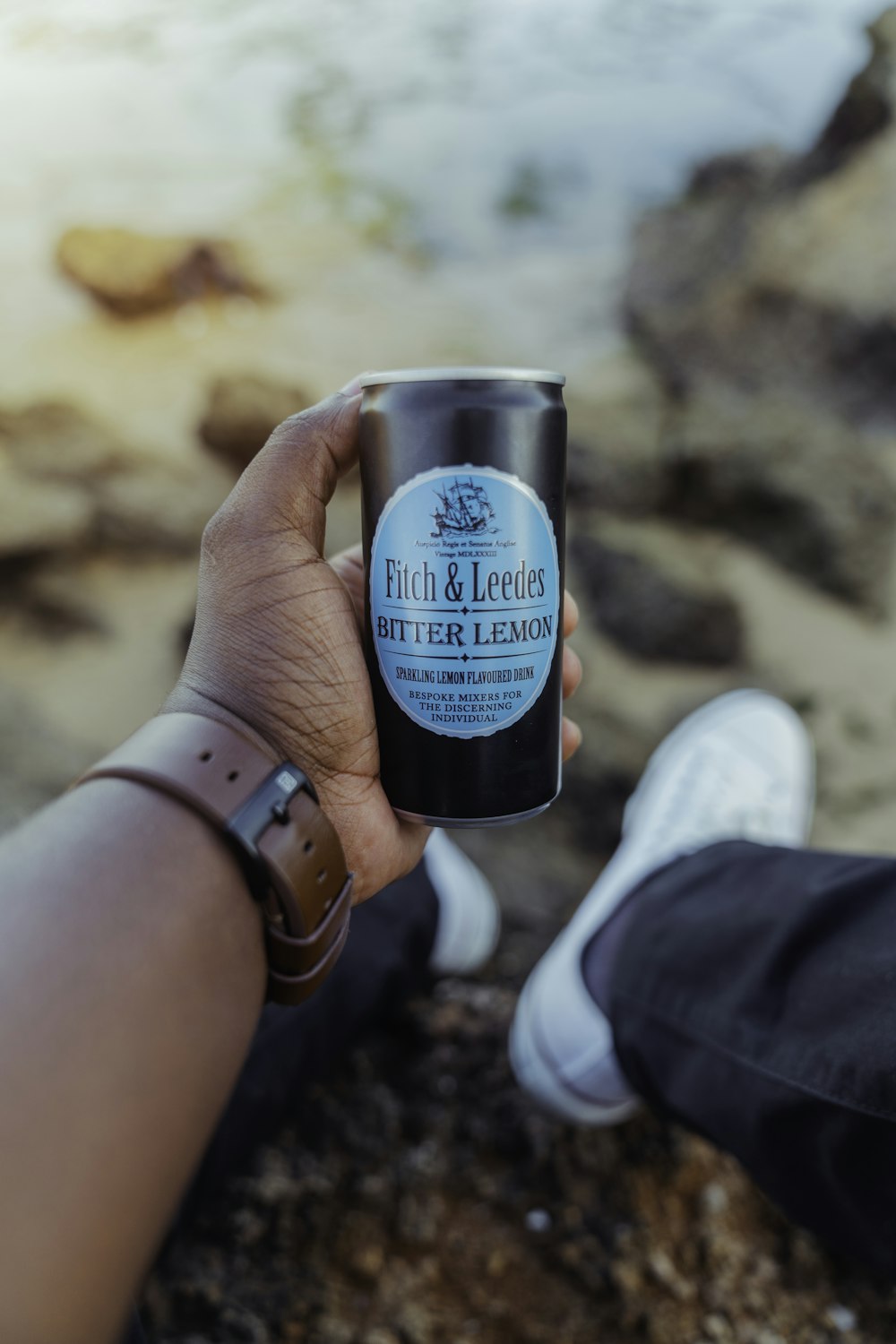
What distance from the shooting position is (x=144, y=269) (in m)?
2.83

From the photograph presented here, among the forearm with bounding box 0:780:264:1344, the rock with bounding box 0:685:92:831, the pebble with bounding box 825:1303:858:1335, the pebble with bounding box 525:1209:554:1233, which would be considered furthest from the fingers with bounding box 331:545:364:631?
the pebble with bounding box 825:1303:858:1335

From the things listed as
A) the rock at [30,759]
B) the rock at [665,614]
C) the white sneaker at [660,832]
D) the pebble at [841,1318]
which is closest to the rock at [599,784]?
the white sneaker at [660,832]

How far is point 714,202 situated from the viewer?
309 cm

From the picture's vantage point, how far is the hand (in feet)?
3.26

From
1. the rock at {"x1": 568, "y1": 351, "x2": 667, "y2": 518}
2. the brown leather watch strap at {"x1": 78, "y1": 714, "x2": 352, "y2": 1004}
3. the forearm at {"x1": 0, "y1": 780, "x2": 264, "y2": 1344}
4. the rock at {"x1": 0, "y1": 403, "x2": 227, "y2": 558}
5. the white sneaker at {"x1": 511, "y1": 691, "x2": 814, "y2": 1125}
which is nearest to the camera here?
the forearm at {"x1": 0, "y1": 780, "x2": 264, "y2": 1344}

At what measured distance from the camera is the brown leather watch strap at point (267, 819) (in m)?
0.80

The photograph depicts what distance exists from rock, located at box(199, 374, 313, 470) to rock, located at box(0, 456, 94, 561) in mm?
408

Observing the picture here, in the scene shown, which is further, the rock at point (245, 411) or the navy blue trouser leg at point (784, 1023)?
the rock at point (245, 411)

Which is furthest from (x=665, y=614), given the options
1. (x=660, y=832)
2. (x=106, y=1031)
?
(x=106, y=1031)

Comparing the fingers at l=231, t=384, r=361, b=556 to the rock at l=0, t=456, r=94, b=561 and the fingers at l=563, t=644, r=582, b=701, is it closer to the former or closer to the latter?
the fingers at l=563, t=644, r=582, b=701

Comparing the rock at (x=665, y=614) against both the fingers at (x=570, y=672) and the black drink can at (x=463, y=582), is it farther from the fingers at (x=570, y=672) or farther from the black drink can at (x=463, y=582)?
the black drink can at (x=463, y=582)

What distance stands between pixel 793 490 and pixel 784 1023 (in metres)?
1.84

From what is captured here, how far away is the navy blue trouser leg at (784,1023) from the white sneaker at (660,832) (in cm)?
13

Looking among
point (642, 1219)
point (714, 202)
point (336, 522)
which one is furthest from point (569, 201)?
point (642, 1219)
